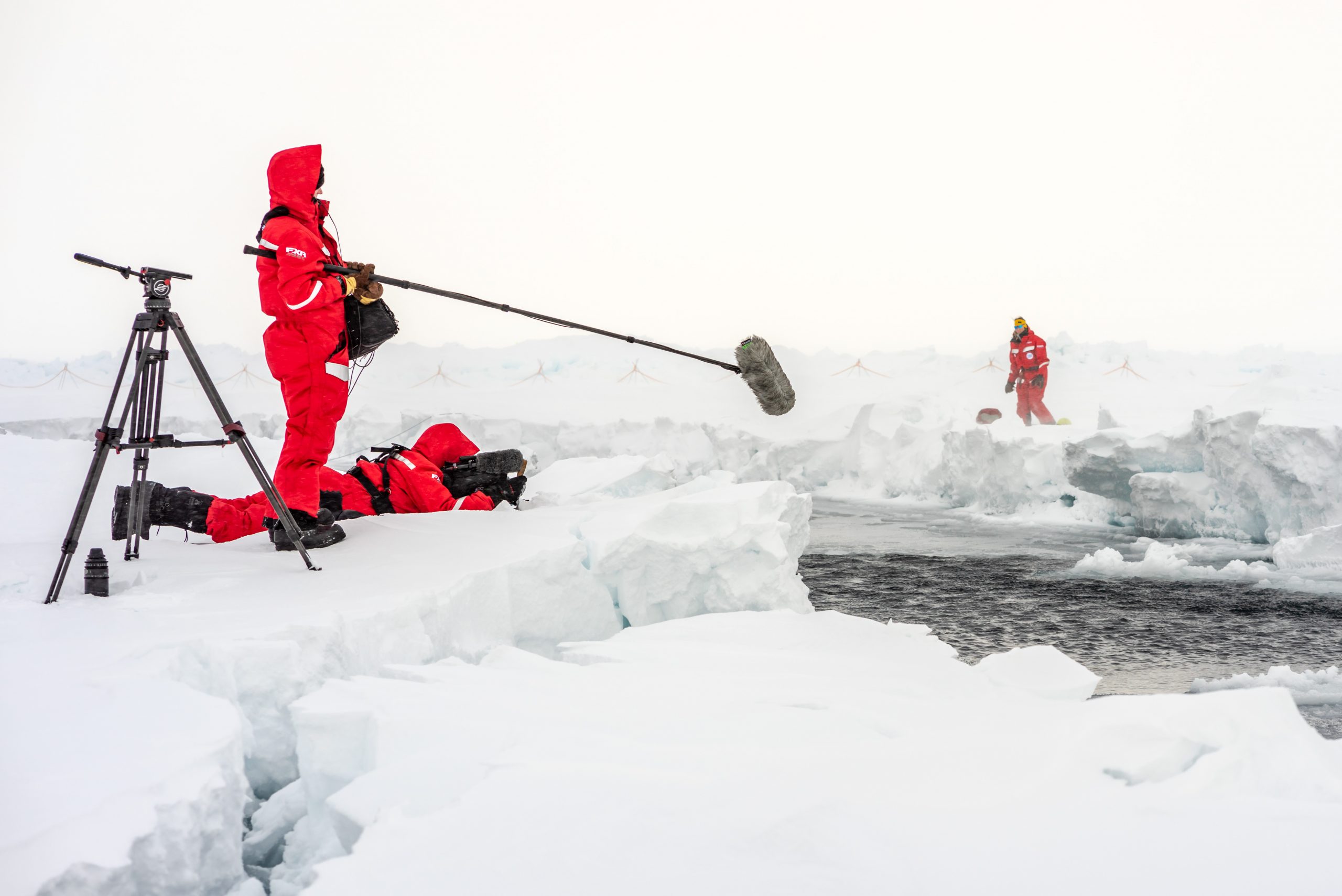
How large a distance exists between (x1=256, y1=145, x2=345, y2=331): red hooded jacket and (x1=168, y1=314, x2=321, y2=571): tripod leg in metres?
0.62

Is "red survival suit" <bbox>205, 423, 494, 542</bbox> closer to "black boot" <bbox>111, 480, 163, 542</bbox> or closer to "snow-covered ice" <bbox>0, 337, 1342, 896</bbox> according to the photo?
"snow-covered ice" <bbox>0, 337, 1342, 896</bbox>

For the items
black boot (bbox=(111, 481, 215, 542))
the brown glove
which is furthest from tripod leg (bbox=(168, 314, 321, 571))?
black boot (bbox=(111, 481, 215, 542))

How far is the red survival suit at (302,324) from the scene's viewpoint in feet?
12.1

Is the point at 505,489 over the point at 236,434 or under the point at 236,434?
under

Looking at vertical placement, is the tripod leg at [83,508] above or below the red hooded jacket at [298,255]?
below

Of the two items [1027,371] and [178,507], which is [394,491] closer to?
[178,507]

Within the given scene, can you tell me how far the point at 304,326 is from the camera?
148 inches

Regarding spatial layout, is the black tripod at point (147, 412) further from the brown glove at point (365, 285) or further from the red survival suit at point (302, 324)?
the brown glove at point (365, 285)

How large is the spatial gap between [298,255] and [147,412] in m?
0.91

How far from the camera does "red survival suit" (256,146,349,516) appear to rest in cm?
368

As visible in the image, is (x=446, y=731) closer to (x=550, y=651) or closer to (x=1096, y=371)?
(x=550, y=651)

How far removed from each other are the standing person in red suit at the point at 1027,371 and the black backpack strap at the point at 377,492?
35.4 feet

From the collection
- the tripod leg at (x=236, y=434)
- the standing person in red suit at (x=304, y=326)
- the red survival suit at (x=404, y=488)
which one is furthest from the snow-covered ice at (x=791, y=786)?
the red survival suit at (x=404, y=488)

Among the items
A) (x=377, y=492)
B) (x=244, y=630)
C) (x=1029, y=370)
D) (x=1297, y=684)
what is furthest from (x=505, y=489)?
(x=1029, y=370)
